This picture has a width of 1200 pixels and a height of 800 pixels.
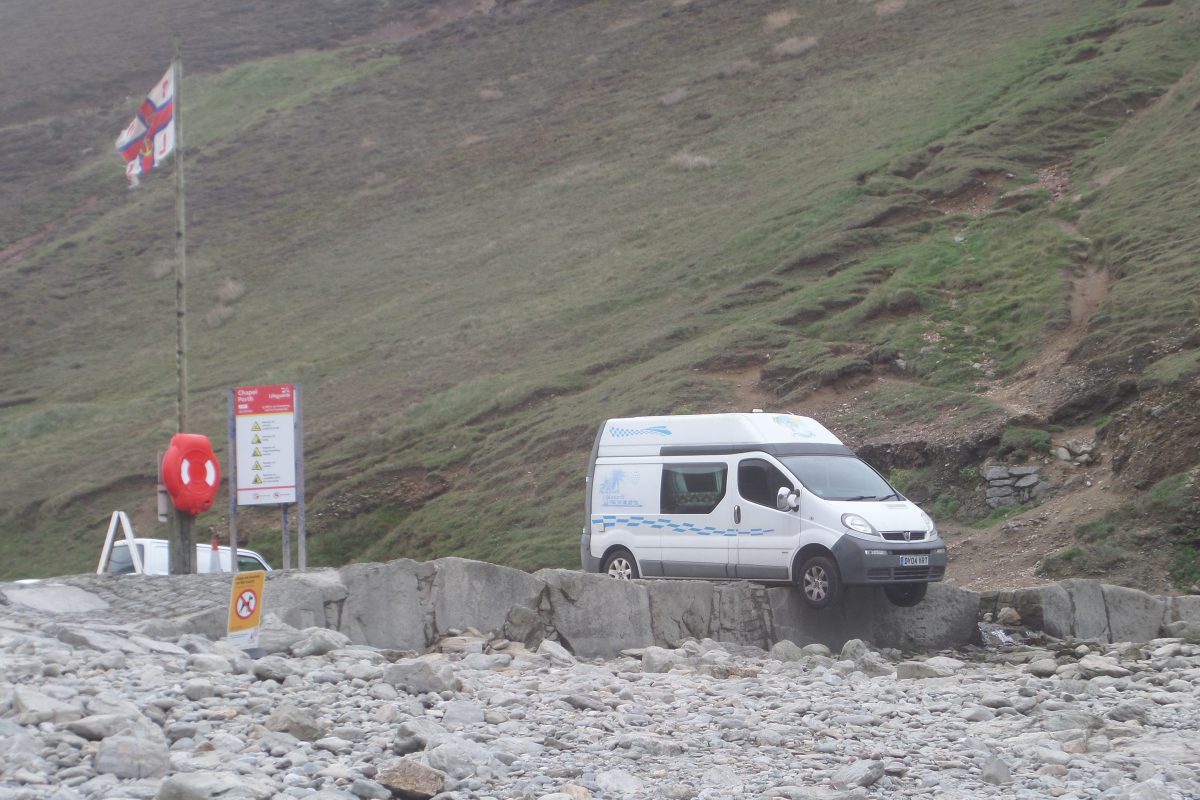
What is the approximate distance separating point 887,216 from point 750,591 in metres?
19.5

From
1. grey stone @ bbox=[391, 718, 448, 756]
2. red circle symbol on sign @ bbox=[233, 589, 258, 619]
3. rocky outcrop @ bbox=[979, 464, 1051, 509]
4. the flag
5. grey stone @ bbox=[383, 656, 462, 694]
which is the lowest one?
grey stone @ bbox=[391, 718, 448, 756]

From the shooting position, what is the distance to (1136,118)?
3334 cm

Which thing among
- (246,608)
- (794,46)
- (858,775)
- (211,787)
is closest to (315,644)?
(246,608)

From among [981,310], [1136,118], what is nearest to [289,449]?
[981,310]

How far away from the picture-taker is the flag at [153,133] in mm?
21406

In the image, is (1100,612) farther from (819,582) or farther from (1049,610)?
(819,582)

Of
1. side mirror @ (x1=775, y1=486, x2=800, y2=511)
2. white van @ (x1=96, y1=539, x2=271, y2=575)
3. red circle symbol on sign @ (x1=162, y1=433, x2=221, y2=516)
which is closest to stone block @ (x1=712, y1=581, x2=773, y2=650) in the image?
side mirror @ (x1=775, y1=486, x2=800, y2=511)

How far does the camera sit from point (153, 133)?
71.9 ft

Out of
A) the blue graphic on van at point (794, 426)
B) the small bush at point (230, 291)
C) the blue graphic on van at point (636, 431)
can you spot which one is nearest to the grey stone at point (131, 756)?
the blue graphic on van at point (636, 431)

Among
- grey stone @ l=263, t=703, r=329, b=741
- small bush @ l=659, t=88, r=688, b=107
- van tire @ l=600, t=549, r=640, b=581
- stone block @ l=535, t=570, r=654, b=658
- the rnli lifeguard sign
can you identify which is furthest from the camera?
small bush @ l=659, t=88, r=688, b=107

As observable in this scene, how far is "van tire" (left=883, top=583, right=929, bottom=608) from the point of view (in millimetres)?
14789

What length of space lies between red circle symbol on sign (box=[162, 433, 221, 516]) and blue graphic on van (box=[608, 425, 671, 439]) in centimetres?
499

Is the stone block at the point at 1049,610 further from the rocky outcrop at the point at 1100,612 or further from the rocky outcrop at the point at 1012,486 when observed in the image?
the rocky outcrop at the point at 1012,486

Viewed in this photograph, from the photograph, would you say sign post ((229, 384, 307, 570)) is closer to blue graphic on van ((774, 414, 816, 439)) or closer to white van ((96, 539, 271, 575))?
white van ((96, 539, 271, 575))
